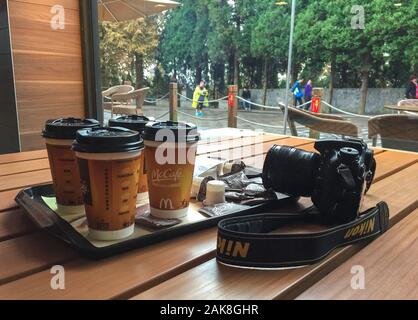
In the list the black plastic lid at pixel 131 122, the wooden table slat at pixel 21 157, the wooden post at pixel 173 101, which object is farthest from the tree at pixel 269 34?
the black plastic lid at pixel 131 122

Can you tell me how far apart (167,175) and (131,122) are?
0.16m

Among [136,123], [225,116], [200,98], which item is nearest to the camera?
[136,123]

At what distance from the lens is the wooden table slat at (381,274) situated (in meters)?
0.39

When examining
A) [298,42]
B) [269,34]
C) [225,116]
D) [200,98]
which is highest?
[269,34]

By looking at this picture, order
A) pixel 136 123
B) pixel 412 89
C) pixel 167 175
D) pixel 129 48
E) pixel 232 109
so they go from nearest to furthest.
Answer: pixel 167 175
pixel 136 123
pixel 232 109
pixel 129 48
pixel 412 89

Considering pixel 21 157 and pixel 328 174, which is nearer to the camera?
pixel 328 174

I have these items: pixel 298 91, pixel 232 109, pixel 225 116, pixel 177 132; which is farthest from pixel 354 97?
pixel 177 132

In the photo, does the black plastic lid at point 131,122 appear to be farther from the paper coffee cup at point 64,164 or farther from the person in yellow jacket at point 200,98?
the person in yellow jacket at point 200,98

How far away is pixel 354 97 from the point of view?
8.12m

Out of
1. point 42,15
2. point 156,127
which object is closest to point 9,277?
point 156,127

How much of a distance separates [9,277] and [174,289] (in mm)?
178

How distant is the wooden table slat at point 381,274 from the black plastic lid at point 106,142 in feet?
0.80

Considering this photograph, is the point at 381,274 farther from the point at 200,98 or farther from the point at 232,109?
the point at 200,98

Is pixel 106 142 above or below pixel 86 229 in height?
above
